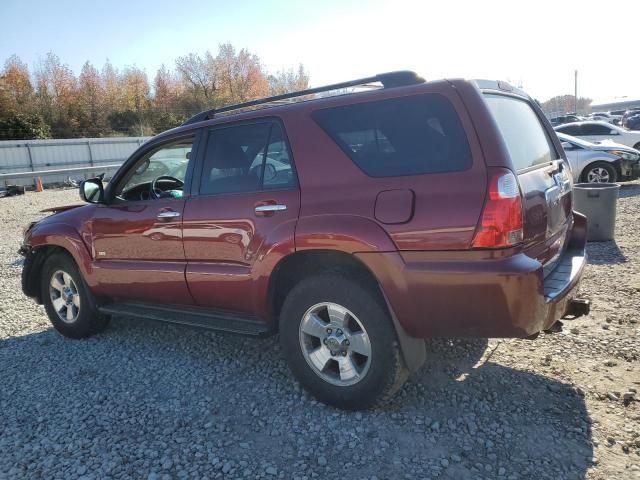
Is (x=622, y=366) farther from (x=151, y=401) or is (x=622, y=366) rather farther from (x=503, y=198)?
(x=151, y=401)

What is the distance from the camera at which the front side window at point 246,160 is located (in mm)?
3354

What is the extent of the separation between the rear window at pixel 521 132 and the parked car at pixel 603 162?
8.88 metres

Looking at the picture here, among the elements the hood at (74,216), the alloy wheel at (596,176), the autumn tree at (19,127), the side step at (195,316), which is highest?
the autumn tree at (19,127)

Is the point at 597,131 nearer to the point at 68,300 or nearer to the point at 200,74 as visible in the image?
the point at 68,300

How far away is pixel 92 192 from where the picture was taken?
14.4 ft

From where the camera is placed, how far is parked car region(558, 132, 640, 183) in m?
11.6

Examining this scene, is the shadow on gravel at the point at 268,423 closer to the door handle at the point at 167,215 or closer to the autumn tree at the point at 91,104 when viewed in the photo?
the door handle at the point at 167,215

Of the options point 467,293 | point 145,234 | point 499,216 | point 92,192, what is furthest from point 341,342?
point 92,192

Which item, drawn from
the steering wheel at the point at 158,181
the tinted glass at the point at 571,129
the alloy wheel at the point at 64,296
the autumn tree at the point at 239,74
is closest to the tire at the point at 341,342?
the steering wheel at the point at 158,181

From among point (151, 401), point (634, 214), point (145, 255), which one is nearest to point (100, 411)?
point (151, 401)

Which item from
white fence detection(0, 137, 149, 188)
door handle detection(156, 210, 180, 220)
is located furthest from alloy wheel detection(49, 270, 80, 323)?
white fence detection(0, 137, 149, 188)

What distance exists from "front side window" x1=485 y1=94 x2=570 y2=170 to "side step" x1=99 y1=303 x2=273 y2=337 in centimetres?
194

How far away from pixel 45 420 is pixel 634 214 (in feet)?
32.2

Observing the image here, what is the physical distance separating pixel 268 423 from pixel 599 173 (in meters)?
11.3
